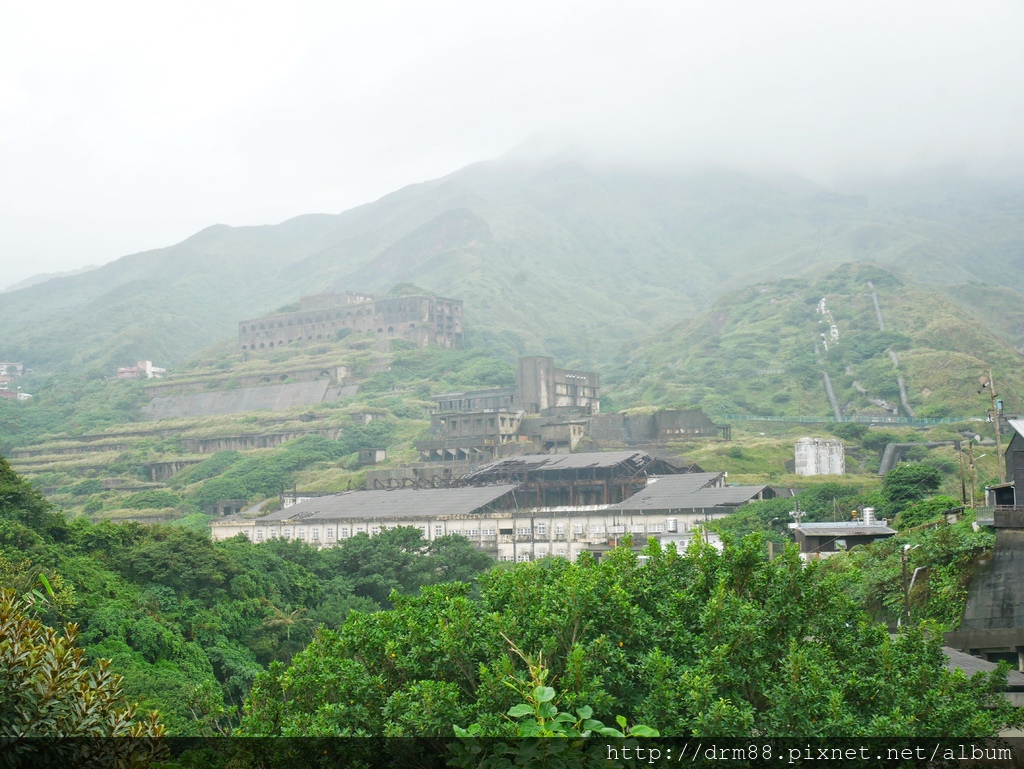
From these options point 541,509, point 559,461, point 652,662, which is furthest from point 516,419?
point 652,662

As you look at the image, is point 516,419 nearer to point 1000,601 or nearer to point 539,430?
point 539,430

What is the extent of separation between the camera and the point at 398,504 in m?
67.2

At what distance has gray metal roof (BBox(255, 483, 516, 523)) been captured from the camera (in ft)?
211

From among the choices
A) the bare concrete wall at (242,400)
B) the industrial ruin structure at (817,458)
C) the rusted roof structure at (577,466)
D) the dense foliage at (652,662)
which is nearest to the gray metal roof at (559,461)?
the rusted roof structure at (577,466)

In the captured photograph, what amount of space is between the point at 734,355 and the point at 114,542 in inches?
3735

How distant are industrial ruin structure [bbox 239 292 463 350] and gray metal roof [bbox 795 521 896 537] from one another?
86.0 meters

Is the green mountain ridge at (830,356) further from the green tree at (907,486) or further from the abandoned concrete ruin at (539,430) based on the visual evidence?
the green tree at (907,486)

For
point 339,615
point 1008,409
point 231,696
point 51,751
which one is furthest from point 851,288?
point 51,751

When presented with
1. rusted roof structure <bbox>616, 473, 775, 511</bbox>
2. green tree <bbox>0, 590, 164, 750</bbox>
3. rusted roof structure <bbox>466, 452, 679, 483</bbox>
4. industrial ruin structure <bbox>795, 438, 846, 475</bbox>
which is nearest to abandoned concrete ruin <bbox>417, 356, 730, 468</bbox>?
rusted roof structure <bbox>466, 452, 679, 483</bbox>

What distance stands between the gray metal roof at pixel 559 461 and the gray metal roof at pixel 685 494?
2486mm

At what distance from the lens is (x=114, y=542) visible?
39.8 metres

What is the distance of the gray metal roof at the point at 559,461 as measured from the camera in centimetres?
6888

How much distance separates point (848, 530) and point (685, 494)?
66.2ft

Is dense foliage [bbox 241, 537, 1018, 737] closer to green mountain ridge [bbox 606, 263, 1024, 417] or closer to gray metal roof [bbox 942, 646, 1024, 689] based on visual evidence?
gray metal roof [bbox 942, 646, 1024, 689]
